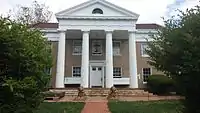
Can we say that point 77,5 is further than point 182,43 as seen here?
Yes

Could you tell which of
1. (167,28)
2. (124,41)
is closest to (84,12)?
(124,41)

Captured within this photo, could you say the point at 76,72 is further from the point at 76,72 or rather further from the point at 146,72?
the point at 146,72

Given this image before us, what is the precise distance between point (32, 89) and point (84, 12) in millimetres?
25637

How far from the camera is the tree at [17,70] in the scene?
8239 millimetres

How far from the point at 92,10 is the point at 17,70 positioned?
1019 inches

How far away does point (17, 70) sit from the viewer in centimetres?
878

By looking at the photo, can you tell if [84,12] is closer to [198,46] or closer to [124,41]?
[124,41]

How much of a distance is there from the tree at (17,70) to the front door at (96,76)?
85.0 ft

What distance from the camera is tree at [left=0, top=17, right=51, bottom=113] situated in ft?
27.0

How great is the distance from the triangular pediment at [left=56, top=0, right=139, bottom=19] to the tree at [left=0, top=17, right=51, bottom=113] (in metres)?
24.1

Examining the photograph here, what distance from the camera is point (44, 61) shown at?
10.5m

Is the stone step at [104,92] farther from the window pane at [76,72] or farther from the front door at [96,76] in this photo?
the window pane at [76,72]

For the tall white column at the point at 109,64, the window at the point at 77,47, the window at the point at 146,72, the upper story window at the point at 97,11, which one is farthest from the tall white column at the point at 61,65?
the window at the point at 146,72

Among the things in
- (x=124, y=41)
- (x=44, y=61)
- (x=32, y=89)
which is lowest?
(x=32, y=89)
